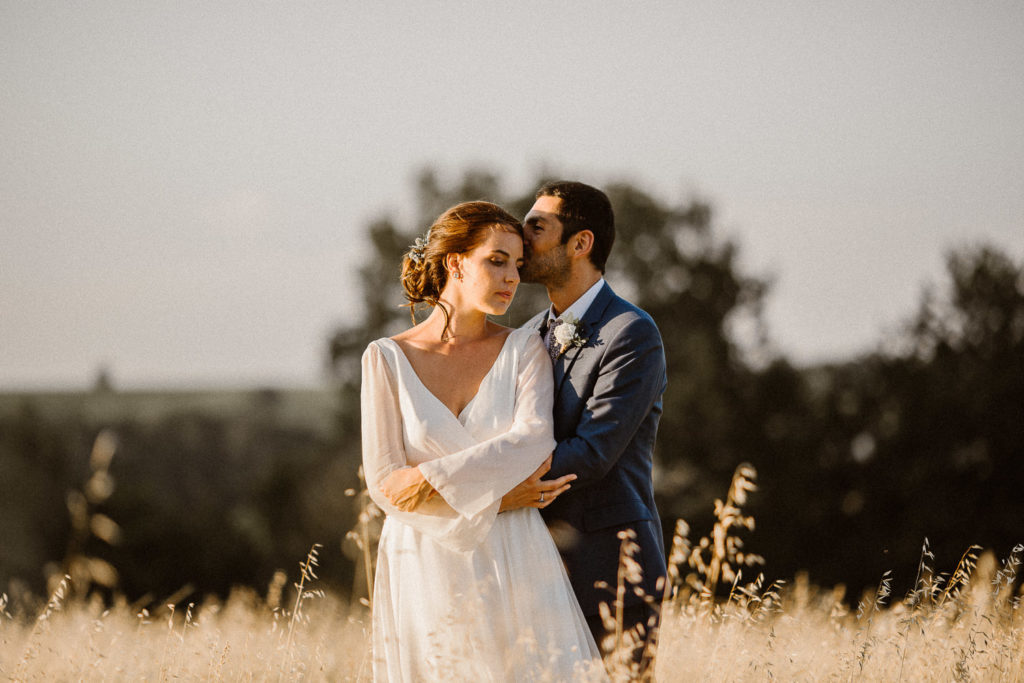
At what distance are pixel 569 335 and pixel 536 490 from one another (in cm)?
75

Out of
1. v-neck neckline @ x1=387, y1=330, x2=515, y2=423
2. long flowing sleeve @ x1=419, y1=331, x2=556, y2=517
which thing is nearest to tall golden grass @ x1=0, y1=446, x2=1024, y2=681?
long flowing sleeve @ x1=419, y1=331, x2=556, y2=517

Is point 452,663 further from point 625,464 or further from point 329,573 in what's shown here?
point 329,573

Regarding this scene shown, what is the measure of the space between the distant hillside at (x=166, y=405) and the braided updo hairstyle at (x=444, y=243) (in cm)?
2474

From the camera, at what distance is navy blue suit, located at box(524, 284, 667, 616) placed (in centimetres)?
406

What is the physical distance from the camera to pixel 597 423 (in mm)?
4074

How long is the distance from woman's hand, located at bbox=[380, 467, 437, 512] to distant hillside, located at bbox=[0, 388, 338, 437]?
25.1 metres

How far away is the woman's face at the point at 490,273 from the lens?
419 centimetres

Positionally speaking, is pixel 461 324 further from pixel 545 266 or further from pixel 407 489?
pixel 407 489

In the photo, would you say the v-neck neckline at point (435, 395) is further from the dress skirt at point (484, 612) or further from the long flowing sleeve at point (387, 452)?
the dress skirt at point (484, 612)

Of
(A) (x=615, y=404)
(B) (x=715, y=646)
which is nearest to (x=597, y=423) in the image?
(A) (x=615, y=404)

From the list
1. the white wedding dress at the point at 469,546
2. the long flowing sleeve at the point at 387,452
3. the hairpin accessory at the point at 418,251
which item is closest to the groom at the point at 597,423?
the white wedding dress at the point at 469,546

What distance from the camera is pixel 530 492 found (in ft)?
13.1

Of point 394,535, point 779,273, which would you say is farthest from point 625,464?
point 779,273

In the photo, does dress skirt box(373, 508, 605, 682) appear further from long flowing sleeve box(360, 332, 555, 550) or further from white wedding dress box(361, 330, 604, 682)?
long flowing sleeve box(360, 332, 555, 550)
